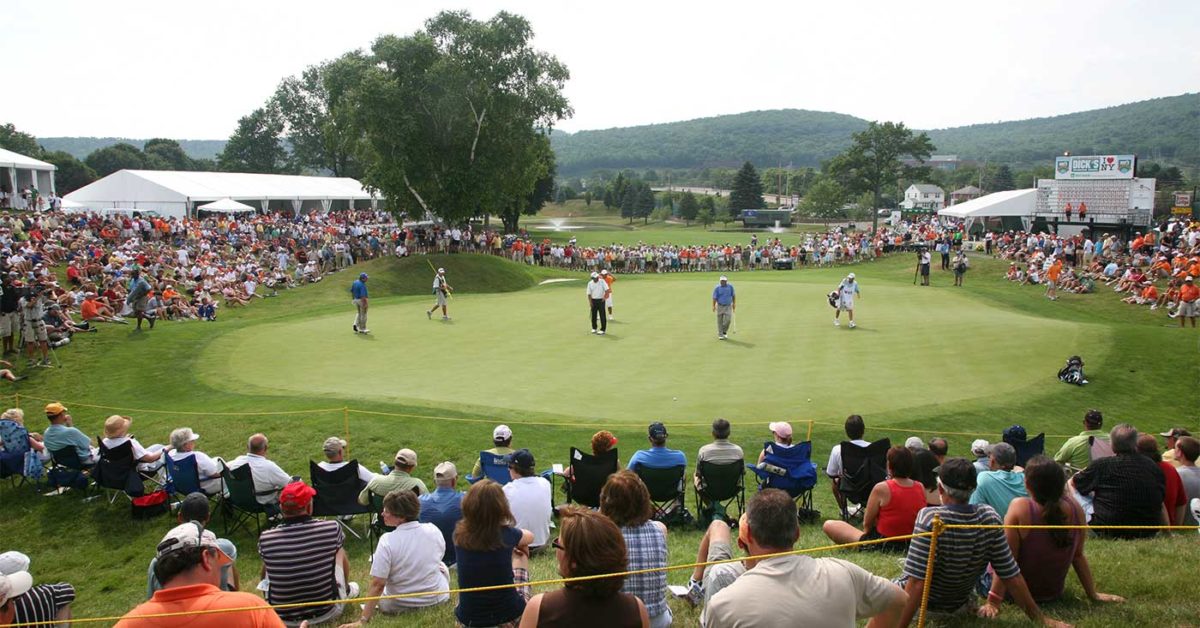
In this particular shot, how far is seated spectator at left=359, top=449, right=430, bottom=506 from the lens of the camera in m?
9.25

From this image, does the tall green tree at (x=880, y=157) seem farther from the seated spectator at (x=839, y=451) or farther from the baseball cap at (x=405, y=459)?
the baseball cap at (x=405, y=459)

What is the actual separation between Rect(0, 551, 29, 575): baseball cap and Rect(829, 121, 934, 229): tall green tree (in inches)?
3479

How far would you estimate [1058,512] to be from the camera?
6348 millimetres

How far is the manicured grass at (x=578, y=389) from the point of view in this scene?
394 inches

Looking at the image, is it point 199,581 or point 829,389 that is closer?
point 199,581

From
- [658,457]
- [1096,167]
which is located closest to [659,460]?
Answer: [658,457]

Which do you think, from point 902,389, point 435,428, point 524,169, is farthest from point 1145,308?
point 524,169

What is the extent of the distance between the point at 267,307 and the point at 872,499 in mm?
30286

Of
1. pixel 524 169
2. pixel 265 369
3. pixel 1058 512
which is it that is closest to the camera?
pixel 1058 512

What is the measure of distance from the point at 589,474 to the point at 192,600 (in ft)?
18.8

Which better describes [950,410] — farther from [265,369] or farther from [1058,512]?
[265,369]

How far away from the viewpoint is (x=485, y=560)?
5.99m

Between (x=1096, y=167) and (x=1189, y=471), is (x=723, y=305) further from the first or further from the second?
(x=1096, y=167)

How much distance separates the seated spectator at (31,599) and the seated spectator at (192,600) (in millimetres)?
2328
